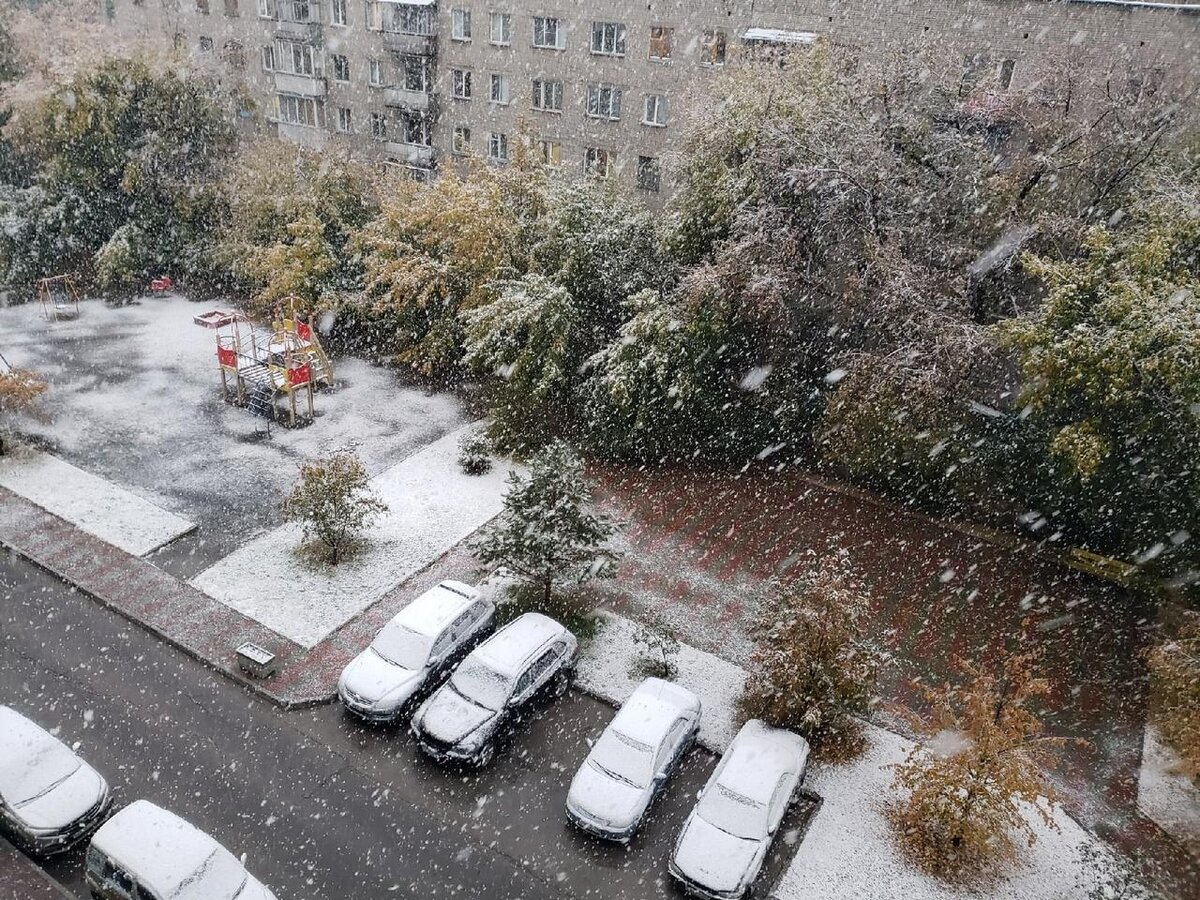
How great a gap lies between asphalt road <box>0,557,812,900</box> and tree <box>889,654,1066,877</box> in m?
1.76

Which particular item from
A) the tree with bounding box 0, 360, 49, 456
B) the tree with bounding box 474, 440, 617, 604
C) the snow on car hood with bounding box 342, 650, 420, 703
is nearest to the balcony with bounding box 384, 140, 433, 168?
the tree with bounding box 0, 360, 49, 456

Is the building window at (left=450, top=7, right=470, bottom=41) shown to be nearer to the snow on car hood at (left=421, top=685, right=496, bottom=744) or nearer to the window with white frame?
the window with white frame

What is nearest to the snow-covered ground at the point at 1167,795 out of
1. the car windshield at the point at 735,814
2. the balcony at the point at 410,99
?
the car windshield at the point at 735,814

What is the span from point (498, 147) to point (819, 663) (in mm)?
27510

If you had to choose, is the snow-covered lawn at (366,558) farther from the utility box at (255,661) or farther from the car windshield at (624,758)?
the car windshield at (624,758)

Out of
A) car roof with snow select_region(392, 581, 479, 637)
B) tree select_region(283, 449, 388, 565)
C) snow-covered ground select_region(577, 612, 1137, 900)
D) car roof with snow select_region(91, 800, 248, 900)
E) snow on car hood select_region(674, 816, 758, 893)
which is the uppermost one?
tree select_region(283, 449, 388, 565)

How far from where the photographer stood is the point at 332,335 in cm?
2852

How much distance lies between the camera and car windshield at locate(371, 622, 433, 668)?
14156 millimetres

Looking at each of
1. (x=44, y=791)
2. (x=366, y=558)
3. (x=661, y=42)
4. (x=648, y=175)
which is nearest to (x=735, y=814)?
(x=366, y=558)

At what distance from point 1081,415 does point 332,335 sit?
72.9 feet

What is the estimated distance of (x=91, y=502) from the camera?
18.8 meters

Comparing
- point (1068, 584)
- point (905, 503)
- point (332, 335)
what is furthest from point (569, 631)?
point (332, 335)

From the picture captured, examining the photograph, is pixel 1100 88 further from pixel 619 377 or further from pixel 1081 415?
pixel 619 377

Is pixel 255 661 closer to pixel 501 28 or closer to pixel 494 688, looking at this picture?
pixel 494 688
